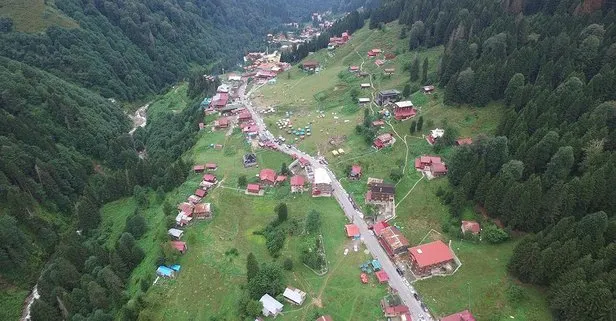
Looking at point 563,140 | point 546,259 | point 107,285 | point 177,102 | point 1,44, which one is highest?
point 1,44

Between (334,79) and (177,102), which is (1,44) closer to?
(177,102)

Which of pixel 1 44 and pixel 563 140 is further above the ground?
pixel 1 44

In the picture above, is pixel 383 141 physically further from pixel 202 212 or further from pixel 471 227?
pixel 202 212

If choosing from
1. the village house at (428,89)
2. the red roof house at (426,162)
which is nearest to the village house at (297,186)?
the red roof house at (426,162)

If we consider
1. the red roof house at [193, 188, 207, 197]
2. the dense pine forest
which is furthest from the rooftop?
the red roof house at [193, 188, 207, 197]

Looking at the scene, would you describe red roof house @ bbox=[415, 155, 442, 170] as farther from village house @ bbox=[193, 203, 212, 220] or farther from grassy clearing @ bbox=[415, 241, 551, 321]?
village house @ bbox=[193, 203, 212, 220]

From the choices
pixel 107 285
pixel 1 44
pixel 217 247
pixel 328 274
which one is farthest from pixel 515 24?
pixel 1 44

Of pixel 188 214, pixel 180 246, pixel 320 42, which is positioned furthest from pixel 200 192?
pixel 320 42
